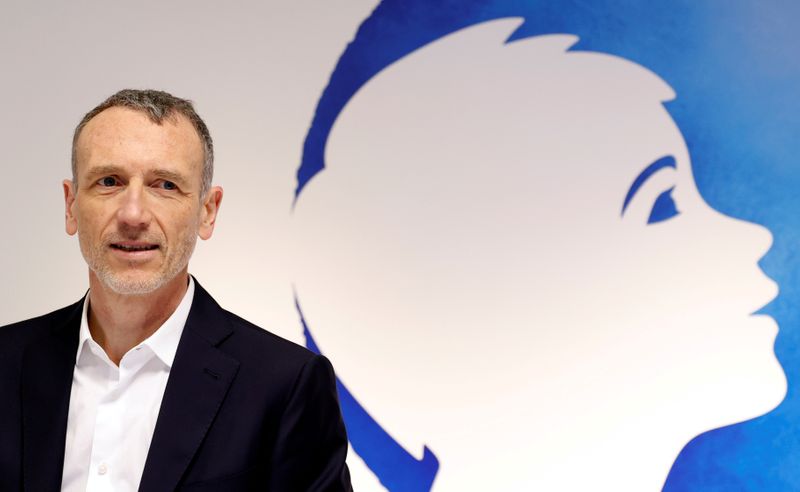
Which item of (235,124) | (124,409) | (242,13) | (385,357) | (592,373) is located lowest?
(592,373)

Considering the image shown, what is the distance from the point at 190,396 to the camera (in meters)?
1.60

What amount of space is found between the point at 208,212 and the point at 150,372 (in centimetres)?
31

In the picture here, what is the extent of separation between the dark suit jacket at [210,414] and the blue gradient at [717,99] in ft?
2.93

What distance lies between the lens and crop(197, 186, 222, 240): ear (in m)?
1.74

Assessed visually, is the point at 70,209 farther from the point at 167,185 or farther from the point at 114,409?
the point at 114,409

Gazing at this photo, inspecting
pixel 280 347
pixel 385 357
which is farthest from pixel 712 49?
pixel 280 347

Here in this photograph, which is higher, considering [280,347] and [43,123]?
[43,123]

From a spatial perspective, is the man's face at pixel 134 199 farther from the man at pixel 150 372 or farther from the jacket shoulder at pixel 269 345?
the jacket shoulder at pixel 269 345

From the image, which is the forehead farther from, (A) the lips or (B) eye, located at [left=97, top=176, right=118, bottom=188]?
(A) the lips

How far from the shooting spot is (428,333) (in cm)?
251

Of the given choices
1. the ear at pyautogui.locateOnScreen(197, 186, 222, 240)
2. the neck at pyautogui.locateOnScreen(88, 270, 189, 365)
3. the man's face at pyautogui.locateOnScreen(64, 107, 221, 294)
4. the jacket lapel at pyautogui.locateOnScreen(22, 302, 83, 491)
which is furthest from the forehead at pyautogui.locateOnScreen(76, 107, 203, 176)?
the jacket lapel at pyautogui.locateOnScreen(22, 302, 83, 491)

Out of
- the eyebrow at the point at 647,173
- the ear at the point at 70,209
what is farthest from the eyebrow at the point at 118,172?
the eyebrow at the point at 647,173

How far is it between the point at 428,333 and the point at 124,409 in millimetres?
1040

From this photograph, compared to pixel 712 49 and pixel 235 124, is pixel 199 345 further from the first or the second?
pixel 712 49
